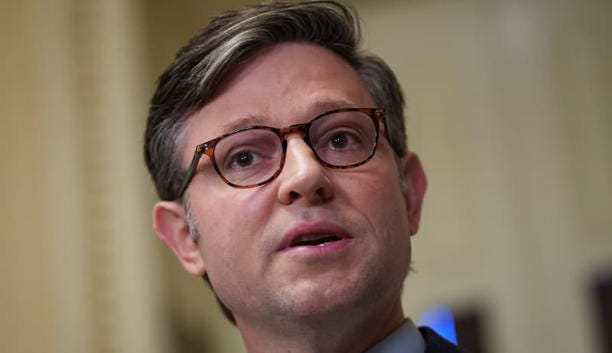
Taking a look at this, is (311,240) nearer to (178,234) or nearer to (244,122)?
(244,122)

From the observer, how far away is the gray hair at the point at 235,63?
4.12 ft

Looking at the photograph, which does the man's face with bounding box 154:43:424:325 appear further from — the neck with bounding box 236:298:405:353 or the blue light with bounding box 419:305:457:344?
the blue light with bounding box 419:305:457:344

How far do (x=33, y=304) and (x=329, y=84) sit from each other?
5.21ft

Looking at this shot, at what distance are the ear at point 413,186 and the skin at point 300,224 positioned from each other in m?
0.05

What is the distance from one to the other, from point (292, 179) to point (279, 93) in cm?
16

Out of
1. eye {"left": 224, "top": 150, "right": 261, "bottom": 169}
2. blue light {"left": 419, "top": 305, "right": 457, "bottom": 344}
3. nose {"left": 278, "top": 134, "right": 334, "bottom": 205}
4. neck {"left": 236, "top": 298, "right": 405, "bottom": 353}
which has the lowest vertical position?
blue light {"left": 419, "top": 305, "right": 457, "bottom": 344}

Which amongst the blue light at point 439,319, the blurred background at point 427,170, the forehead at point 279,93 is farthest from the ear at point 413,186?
the blue light at point 439,319

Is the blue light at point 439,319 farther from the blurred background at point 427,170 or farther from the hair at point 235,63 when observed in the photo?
the hair at point 235,63

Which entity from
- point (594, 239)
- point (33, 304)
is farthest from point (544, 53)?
point (33, 304)

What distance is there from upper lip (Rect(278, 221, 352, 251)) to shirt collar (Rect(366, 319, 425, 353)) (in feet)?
0.60

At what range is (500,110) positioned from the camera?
3.63 meters

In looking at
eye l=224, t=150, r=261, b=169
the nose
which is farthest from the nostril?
eye l=224, t=150, r=261, b=169

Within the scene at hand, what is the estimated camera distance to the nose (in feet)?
3.63

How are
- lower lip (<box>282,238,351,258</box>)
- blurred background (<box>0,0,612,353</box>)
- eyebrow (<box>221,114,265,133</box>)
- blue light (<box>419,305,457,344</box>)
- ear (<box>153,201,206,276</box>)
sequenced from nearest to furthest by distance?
lower lip (<box>282,238,351,258</box>)
eyebrow (<box>221,114,265,133</box>)
ear (<box>153,201,206,276</box>)
blurred background (<box>0,0,612,353</box>)
blue light (<box>419,305,457,344</box>)
